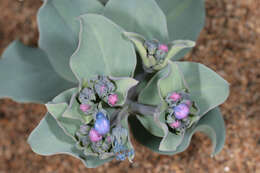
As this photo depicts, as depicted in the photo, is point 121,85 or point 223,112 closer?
point 121,85

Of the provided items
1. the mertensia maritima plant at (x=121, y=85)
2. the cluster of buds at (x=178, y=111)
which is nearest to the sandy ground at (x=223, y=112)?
the mertensia maritima plant at (x=121, y=85)

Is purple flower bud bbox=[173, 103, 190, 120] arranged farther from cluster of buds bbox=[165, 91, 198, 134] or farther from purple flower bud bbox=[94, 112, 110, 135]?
purple flower bud bbox=[94, 112, 110, 135]

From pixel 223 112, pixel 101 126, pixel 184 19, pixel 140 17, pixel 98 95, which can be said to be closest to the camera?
pixel 101 126

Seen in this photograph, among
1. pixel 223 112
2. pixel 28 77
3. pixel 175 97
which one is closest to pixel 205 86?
pixel 175 97

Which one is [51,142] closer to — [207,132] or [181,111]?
[181,111]

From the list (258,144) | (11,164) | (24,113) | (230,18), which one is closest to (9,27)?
(24,113)

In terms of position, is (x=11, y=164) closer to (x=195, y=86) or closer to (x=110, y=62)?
(x=110, y=62)

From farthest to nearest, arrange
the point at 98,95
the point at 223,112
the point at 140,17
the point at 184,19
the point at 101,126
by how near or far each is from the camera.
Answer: the point at 223,112
the point at 184,19
the point at 140,17
the point at 98,95
the point at 101,126

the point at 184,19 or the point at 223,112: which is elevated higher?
the point at 184,19
